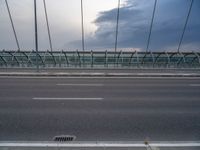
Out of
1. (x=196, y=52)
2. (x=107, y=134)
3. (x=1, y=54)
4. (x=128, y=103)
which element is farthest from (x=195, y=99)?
(x=1, y=54)

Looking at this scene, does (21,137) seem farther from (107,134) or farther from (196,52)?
(196,52)

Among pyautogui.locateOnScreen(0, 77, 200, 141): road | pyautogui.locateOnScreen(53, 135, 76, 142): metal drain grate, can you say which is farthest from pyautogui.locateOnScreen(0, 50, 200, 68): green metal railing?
pyautogui.locateOnScreen(53, 135, 76, 142): metal drain grate

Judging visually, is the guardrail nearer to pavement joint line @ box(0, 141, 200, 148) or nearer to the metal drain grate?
pavement joint line @ box(0, 141, 200, 148)

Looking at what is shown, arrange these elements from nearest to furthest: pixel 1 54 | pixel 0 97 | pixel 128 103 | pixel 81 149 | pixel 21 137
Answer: pixel 81 149
pixel 21 137
pixel 128 103
pixel 0 97
pixel 1 54

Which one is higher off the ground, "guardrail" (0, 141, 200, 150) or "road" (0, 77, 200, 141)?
"guardrail" (0, 141, 200, 150)

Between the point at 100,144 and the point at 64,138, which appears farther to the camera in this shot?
the point at 64,138

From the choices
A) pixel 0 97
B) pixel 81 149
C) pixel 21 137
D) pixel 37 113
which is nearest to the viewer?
pixel 81 149

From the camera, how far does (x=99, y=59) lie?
75.0 ft

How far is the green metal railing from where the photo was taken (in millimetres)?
22703

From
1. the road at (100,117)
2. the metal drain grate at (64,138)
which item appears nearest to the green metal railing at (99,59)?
the road at (100,117)

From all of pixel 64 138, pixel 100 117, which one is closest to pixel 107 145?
pixel 64 138

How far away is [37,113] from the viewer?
6.78 meters

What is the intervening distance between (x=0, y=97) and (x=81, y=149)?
606cm

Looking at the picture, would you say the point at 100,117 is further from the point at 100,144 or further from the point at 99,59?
the point at 99,59
